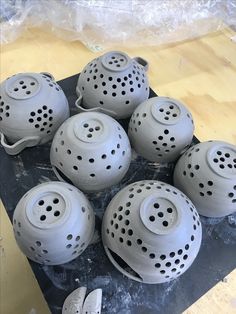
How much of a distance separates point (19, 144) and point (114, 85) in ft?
0.56

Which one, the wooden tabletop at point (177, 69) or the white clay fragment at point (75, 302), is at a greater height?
the wooden tabletop at point (177, 69)

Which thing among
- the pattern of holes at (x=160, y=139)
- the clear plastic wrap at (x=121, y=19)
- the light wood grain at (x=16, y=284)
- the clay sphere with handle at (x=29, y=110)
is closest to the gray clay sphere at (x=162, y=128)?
the pattern of holes at (x=160, y=139)

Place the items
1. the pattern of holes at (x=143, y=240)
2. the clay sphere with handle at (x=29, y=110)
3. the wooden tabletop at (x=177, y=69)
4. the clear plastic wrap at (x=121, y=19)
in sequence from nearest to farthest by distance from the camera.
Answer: the pattern of holes at (x=143, y=240) → the clay sphere with handle at (x=29, y=110) → the wooden tabletop at (x=177, y=69) → the clear plastic wrap at (x=121, y=19)

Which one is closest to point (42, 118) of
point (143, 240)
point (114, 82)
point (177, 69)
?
point (114, 82)

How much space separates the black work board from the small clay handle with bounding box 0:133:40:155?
0.15 feet

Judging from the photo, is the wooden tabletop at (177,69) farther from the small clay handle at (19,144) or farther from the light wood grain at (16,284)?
the small clay handle at (19,144)

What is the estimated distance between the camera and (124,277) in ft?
1.53

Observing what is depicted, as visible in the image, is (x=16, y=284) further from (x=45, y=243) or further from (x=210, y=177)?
(x=210, y=177)

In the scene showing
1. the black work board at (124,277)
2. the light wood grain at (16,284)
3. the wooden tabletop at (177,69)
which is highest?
the wooden tabletop at (177,69)

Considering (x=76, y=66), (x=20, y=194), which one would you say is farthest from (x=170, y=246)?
(x=76, y=66)

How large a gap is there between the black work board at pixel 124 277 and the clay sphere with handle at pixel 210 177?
0.05 meters

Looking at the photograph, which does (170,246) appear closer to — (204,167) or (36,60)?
(204,167)

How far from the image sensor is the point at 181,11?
842 mm

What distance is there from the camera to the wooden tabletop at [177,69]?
2.24 feet
